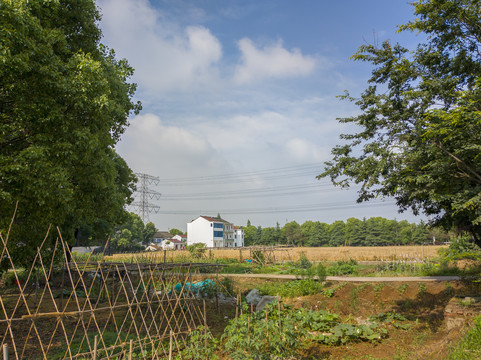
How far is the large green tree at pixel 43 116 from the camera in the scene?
7.23 m

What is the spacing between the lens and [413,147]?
829 cm

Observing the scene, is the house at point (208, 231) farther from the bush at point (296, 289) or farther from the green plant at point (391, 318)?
the green plant at point (391, 318)

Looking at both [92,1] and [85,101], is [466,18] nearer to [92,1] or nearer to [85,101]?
[85,101]

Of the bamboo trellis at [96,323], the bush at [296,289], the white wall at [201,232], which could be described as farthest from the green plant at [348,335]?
the white wall at [201,232]

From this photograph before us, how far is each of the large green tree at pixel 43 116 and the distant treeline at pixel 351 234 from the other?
181ft

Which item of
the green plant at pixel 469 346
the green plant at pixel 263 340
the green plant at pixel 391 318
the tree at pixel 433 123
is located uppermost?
the tree at pixel 433 123

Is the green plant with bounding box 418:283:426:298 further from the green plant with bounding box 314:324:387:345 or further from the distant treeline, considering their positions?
the distant treeline

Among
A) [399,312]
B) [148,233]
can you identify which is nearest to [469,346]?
[399,312]

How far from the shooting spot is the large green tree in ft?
23.7

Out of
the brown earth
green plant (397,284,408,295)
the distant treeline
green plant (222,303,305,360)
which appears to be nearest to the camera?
green plant (222,303,305,360)

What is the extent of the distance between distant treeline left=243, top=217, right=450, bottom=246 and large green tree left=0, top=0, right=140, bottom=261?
55068 mm

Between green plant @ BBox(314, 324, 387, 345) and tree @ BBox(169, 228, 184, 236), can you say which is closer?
green plant @ BBox(314, 324, 387, 345)

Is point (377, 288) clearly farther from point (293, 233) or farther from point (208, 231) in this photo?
point (293, 233)

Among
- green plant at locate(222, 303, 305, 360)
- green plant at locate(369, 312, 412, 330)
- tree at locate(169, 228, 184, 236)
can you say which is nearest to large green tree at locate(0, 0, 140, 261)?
green plant at locate(222, 303, 305, 360)
